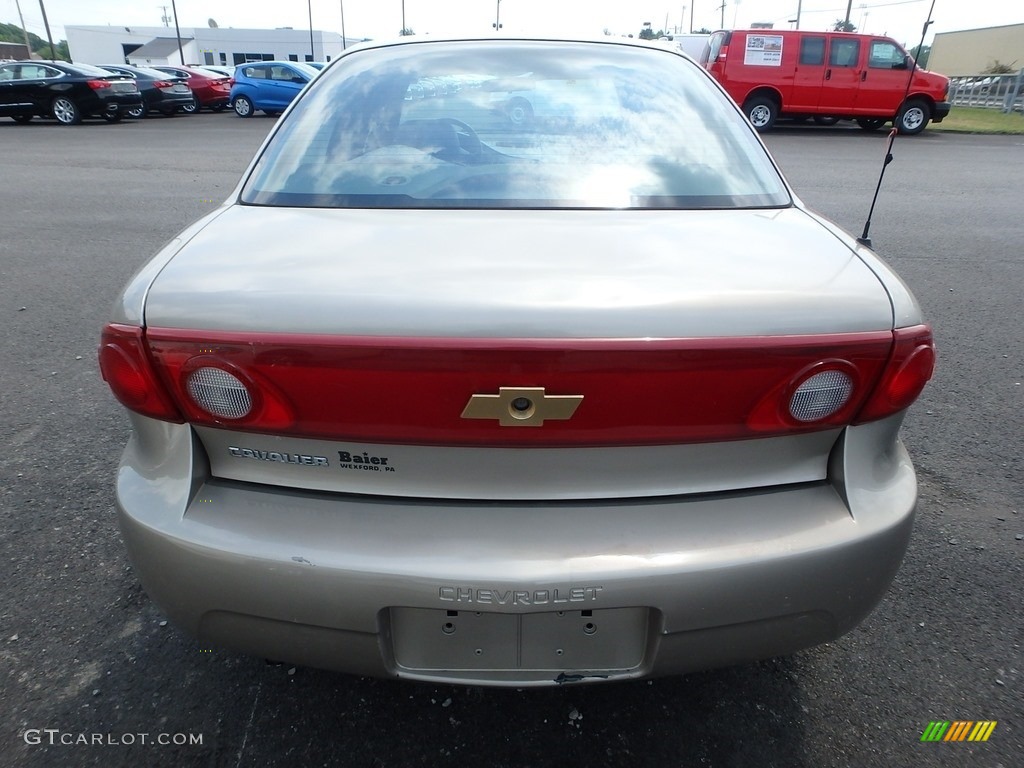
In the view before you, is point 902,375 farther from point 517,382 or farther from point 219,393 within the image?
point 219,393

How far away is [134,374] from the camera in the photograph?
4.65ft

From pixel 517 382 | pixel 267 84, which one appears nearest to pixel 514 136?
pixel 517 382

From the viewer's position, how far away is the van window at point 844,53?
1434 cm

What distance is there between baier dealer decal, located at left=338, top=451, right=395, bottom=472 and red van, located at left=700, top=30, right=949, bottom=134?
1488 centimetres

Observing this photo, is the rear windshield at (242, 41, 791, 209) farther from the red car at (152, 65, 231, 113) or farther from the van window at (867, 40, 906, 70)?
the red car at (152, 65, 231, 113)

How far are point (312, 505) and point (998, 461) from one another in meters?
2.78

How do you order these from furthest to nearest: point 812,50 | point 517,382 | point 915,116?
point 915,116
point 812,50
point 517,382

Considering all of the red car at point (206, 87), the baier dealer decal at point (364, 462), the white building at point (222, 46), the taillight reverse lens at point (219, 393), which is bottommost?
the white building at point (222, 46)

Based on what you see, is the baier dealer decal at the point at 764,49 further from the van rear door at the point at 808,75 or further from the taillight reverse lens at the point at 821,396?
the taillight reverse lens at the point at 821,396

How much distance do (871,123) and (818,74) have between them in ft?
7.13

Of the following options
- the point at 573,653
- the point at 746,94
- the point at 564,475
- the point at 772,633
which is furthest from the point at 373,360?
the point at 746,94

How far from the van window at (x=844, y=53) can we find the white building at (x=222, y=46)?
2338 inches

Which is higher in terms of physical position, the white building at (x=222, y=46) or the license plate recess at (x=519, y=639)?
the license plate recess at (x=519, y=639)

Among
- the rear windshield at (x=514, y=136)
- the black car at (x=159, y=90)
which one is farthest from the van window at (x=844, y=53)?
the black car at (x=159, y=90)
